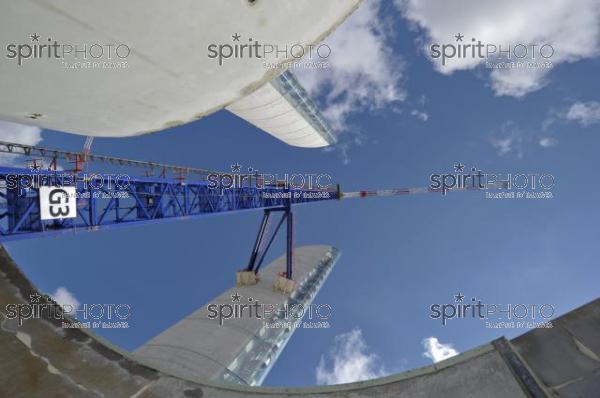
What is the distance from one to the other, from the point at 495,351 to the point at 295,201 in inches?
840

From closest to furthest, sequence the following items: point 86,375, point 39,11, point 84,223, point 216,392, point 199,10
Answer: point 39,11 < point 199,10 < point 216,392 < point 86,375 < point 84,223

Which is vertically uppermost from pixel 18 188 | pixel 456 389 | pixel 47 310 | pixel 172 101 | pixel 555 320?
pixel 172 101

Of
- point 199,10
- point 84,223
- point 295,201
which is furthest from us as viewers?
point 295,201

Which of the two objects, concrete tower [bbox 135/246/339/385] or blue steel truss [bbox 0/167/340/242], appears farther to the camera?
concrete tower [bbox 135/246/339/385]

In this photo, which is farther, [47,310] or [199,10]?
[47,310]

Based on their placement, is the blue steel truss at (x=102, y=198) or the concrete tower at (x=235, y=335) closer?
the blue steel truss at (x=102, y=198)

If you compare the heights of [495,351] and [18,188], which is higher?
[18,188]

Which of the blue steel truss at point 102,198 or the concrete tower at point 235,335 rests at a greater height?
the blue steel truss at point 102,198

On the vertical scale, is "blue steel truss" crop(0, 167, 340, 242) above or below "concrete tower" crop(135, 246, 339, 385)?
above

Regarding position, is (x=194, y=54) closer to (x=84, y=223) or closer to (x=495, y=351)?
(x=495, y=351)

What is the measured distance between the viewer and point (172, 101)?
14.0 ft

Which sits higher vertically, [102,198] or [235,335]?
[102,198]

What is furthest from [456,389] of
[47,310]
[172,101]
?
[47,310]

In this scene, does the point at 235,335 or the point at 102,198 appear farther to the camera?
the point at 235,335
